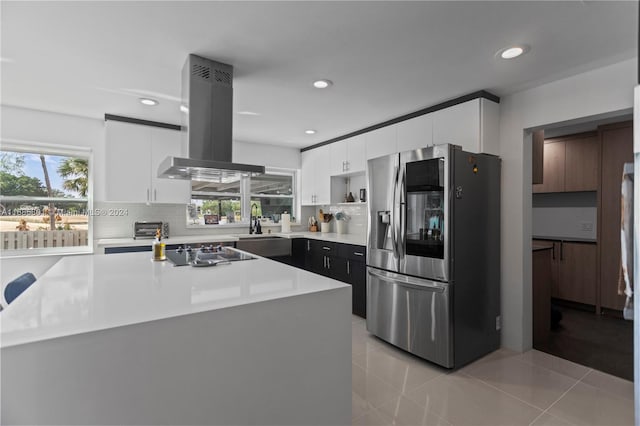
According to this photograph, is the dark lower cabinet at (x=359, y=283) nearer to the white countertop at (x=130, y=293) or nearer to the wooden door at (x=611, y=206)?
the white countertop at (x=130, y=293)

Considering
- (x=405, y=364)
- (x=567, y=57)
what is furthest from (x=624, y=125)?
(x=405, y=364)

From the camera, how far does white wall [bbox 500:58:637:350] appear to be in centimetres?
269

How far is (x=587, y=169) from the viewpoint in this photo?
4.11 m

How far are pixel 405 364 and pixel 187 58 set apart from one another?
9.62ft

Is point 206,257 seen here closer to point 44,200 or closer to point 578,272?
point 44,200

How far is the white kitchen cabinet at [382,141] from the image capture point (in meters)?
3.70

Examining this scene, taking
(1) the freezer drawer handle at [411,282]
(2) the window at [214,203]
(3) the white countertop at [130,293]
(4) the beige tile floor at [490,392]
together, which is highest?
(2) the window at [214,203]

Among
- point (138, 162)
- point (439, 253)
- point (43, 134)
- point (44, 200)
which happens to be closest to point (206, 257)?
point (439, 253)

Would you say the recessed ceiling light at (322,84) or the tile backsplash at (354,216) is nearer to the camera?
the recessed ceiling light at (322,84)

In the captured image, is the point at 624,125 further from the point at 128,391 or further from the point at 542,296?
the point at 128,391

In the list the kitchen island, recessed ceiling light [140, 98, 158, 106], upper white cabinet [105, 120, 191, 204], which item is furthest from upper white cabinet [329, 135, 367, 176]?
the kitchen island

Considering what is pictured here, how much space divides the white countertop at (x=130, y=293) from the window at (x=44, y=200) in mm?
2082

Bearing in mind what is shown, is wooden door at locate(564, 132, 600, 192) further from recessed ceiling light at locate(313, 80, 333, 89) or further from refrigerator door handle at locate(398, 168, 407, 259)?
recessed ceiling light at locate(313, 80, 333, 89)

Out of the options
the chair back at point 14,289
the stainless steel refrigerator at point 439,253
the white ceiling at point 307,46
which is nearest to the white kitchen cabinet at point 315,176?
the white ceiling at point 307,46
